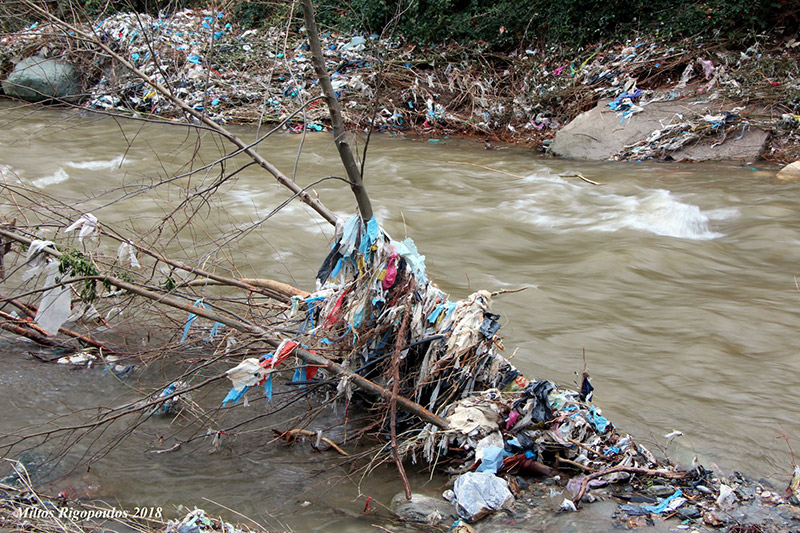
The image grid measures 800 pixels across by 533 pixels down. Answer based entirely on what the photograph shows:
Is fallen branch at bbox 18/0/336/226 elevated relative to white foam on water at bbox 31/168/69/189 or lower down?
elevated

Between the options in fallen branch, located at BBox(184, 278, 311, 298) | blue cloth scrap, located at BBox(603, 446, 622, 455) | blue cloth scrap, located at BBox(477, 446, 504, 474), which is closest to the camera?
blue cloth scrap, located at BBox(477, 446, 504, 474)

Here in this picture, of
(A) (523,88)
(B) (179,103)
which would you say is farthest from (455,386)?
(A) (523,88)

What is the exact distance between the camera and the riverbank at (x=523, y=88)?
987 cm

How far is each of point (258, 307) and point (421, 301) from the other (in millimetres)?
1237

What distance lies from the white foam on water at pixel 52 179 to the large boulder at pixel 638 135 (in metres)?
7.03

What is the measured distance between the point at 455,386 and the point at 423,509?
74cm

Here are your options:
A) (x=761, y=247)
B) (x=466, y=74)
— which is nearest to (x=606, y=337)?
(x=761, y=247)

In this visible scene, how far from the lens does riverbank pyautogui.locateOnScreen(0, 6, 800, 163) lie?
9867 millimetres

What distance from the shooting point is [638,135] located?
10.3 meters

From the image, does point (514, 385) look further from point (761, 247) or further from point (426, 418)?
point (761, 247)

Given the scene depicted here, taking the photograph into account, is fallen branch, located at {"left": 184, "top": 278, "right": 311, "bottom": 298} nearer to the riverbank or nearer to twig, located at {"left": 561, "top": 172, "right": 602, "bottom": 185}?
the riverbank

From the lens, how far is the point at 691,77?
11055mm

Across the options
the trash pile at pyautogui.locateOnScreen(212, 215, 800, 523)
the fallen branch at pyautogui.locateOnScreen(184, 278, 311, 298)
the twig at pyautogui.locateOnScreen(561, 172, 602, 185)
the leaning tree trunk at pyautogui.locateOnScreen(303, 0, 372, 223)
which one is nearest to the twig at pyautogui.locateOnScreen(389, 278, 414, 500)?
the trash pile at pyautogui.locateOnScreen(212, 215, 800, 523)

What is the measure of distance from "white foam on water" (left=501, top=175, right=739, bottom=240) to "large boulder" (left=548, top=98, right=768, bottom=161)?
1.58m
